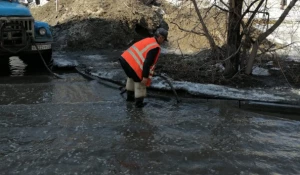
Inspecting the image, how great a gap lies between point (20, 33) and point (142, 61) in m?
4.48

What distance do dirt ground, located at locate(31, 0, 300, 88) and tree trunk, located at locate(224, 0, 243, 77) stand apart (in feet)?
0.80

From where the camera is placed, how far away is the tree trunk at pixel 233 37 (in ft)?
26.4

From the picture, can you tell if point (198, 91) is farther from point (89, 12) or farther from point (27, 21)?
point (89, 12)

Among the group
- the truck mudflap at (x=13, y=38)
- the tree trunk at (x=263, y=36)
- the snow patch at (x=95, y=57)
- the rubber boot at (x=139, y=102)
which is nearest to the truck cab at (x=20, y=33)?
the truck mudflap at (x=13, y=38)

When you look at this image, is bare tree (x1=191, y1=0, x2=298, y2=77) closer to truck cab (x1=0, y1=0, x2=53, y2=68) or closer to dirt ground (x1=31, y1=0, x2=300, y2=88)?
dirt ground (x1=31, y1=0, x2=300, y2=88)

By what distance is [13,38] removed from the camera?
9188 millimetres

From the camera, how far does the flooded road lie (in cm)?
424

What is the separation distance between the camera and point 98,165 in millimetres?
4211

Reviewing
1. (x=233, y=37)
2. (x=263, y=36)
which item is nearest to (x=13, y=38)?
(x=233, y=37)

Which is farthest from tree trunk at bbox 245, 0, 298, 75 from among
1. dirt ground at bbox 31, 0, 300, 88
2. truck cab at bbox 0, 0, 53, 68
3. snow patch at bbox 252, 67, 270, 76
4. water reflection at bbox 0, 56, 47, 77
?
water reflection at bbox 0, 56, 47, 77

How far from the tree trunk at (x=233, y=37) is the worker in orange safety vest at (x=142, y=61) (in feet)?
7.89

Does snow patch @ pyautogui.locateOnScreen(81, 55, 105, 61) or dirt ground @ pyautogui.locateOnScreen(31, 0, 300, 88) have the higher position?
dirt ground @ pyautogui.locateOnScreen(31, 0, 300, 88)

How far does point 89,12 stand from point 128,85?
9713 millimetres

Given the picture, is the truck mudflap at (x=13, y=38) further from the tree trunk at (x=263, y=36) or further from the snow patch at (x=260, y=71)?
the snow patch at (x=260, y=71)
